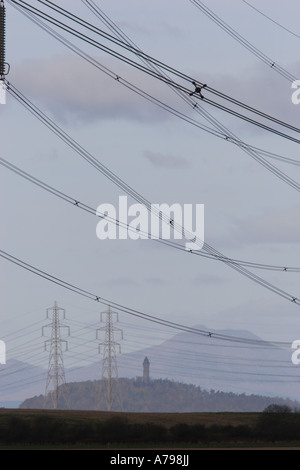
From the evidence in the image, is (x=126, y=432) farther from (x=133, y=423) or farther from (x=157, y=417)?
(x=157, y=417)

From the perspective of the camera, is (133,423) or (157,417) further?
(157,417)

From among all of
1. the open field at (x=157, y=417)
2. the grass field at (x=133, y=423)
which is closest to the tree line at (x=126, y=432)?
the grass field at (x=133, y=423)

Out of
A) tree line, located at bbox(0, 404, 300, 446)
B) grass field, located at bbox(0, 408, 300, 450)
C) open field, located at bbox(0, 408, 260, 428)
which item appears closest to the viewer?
grass field, located at bbox(0, 408, 300, 450)

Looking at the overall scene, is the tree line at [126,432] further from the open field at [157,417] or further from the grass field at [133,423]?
the open field at [157,417]

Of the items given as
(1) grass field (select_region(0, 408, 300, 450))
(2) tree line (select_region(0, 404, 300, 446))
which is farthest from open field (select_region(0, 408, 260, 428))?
(2) tree line (select_region(0, 404, 300, 446))

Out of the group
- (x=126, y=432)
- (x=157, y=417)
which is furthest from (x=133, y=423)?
(x=157, y=417)

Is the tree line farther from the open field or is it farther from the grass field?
the open field

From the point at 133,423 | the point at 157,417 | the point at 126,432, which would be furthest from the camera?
the point at 157,417

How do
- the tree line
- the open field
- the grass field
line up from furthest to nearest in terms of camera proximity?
1. the open field
2. the tree line
3. the grass field

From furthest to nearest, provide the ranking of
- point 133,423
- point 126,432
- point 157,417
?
1. point 157,417
2. point 133,423
3. point 126,432

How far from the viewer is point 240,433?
76.5m
